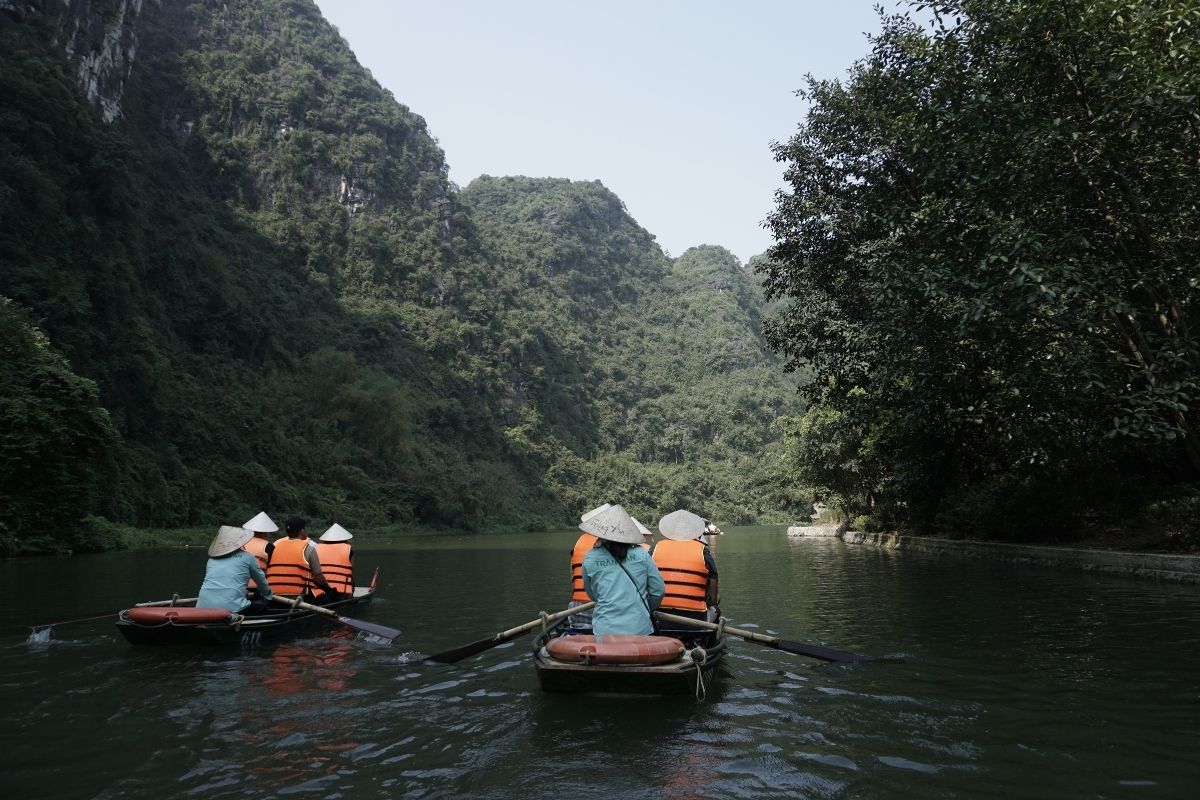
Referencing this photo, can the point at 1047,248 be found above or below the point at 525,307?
below

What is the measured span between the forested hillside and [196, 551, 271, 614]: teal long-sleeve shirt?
62.2 feet

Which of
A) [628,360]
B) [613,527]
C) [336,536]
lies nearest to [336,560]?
[336,536]

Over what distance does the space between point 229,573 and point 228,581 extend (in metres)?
0.09

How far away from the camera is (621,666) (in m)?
6.43

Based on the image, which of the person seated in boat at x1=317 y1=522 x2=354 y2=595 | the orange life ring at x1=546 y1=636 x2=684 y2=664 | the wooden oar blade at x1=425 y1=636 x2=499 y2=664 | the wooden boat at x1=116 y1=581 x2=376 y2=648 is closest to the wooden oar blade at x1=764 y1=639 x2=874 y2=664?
the orange life ring at x1=546 y1=636 x2=684 y2=664

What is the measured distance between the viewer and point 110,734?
620cm

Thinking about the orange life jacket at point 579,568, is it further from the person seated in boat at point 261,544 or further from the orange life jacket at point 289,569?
the person seated in boat at point 261,544

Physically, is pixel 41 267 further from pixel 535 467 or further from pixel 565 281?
pixel 565 281

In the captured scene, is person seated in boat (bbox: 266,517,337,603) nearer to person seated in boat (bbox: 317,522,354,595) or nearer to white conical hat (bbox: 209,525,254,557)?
person seated in boat (bbox: 317,522,354,595)

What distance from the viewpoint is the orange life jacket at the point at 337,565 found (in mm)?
12500

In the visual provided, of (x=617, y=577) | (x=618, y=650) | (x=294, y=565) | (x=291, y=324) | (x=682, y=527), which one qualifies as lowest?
(x=618, y=650)

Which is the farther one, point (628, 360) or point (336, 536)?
point (628, 360)

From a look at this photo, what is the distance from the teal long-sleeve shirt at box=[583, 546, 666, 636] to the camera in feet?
23.7

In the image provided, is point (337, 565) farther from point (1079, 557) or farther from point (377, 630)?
point (1079, 557)
